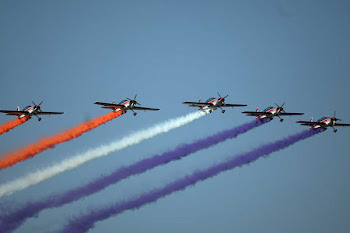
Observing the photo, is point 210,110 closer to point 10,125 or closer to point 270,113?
point 270,113

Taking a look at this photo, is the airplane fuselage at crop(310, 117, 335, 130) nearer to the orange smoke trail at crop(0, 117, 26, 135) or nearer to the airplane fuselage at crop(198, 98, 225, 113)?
the airplane fuselage at crop(198, 98, 225, 113)

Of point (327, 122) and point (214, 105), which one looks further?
point (327, 122)

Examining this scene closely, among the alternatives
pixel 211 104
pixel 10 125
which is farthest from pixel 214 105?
pixel 10 125

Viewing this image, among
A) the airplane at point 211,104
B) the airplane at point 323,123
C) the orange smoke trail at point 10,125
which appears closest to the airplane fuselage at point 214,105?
the airplane at point 211,104

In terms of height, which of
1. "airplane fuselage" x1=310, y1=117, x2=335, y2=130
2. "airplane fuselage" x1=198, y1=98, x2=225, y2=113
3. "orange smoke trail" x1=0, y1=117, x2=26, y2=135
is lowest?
"airplane fuselage" x1=310, y1=117, x2=335, y2=130

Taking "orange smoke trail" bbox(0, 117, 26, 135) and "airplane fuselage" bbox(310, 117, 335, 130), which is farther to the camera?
"airplane fuselage" bbox(310, 117, 335, 130)

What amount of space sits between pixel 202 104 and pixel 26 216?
33619mm

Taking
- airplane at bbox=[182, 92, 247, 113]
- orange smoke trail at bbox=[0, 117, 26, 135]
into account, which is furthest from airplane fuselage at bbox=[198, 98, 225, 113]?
orange smoke trail at bbox=[0, 117, 26, 135]

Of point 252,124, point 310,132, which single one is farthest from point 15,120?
point 310,132

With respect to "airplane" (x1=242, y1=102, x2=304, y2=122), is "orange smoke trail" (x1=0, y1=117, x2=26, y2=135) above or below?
above

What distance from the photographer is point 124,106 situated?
11844 cm

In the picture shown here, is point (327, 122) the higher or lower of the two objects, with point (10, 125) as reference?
lower

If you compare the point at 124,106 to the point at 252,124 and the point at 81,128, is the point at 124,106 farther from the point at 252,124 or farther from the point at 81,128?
the point at 252,124

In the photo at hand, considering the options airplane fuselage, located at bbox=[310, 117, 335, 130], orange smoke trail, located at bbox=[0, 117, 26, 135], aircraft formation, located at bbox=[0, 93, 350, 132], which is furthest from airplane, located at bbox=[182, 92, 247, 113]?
orange smoke trail, located at bbox=[0, 117, 26, 135]
